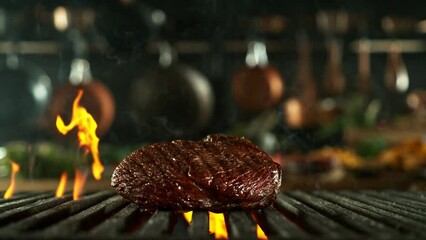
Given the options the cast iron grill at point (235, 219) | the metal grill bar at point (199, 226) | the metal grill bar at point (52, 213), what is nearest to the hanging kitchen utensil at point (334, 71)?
the cast iron grill at point (235, 219)

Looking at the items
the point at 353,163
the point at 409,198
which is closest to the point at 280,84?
the point at 353,163

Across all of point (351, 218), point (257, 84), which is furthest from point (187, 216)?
point (257, 84)

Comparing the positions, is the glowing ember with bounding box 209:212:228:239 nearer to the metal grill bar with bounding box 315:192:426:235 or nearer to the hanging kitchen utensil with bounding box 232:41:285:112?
the metal grill bar with bounding box 315:192:426:235

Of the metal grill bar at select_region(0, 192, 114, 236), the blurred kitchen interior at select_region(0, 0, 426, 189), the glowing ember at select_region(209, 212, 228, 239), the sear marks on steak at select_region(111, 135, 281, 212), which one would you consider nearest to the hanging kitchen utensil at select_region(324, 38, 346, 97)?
the blurred kitchen interior at select_region(0, 0, 426, 189)

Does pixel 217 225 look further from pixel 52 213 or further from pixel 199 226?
pixel 52 213

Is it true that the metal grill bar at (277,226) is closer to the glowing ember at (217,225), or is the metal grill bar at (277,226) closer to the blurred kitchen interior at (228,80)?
the glowing ember at (217,225)

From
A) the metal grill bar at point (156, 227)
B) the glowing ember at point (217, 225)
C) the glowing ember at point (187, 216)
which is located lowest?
the glowing ember at point (187, 216)
